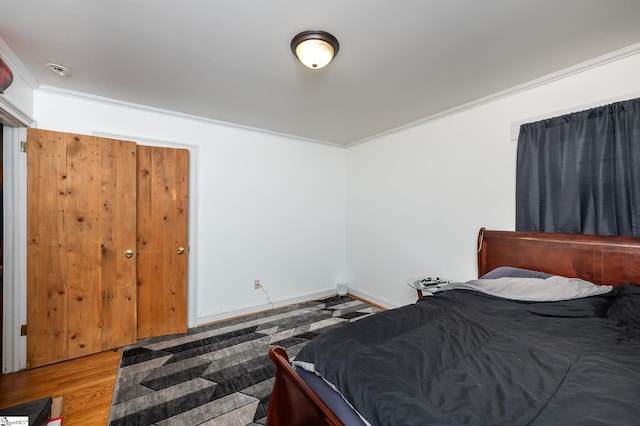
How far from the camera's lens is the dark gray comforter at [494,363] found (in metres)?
0.86

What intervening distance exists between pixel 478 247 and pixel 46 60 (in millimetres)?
4021

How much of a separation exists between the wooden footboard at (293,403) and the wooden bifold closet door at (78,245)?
2.15 m

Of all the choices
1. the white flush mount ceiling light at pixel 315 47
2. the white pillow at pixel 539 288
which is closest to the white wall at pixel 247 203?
the white flush mount ceiling light at pixel 315 47

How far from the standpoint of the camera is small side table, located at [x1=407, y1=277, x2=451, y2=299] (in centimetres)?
270

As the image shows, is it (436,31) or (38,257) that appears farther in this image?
(38,257)

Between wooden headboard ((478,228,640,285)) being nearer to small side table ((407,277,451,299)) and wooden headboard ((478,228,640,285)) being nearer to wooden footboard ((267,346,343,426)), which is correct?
small side table ((407,277,451,299))

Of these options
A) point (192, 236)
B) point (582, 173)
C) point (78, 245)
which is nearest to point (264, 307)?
point (192, 236)

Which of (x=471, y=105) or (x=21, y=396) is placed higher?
(x=471, y=105)

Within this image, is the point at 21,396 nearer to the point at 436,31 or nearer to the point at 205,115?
the point at 205,115

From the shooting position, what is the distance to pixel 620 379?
99 cm

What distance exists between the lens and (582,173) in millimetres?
2033

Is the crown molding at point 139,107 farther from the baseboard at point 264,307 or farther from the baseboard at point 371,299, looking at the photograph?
the baseboard at point 371,299

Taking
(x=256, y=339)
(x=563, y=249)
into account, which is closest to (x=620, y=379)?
(x=563, y=249)

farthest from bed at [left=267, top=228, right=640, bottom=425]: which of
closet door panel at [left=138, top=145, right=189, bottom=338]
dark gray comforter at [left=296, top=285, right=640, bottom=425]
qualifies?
closet door panel at [left=138, top=145, right=189, bottom=338]
